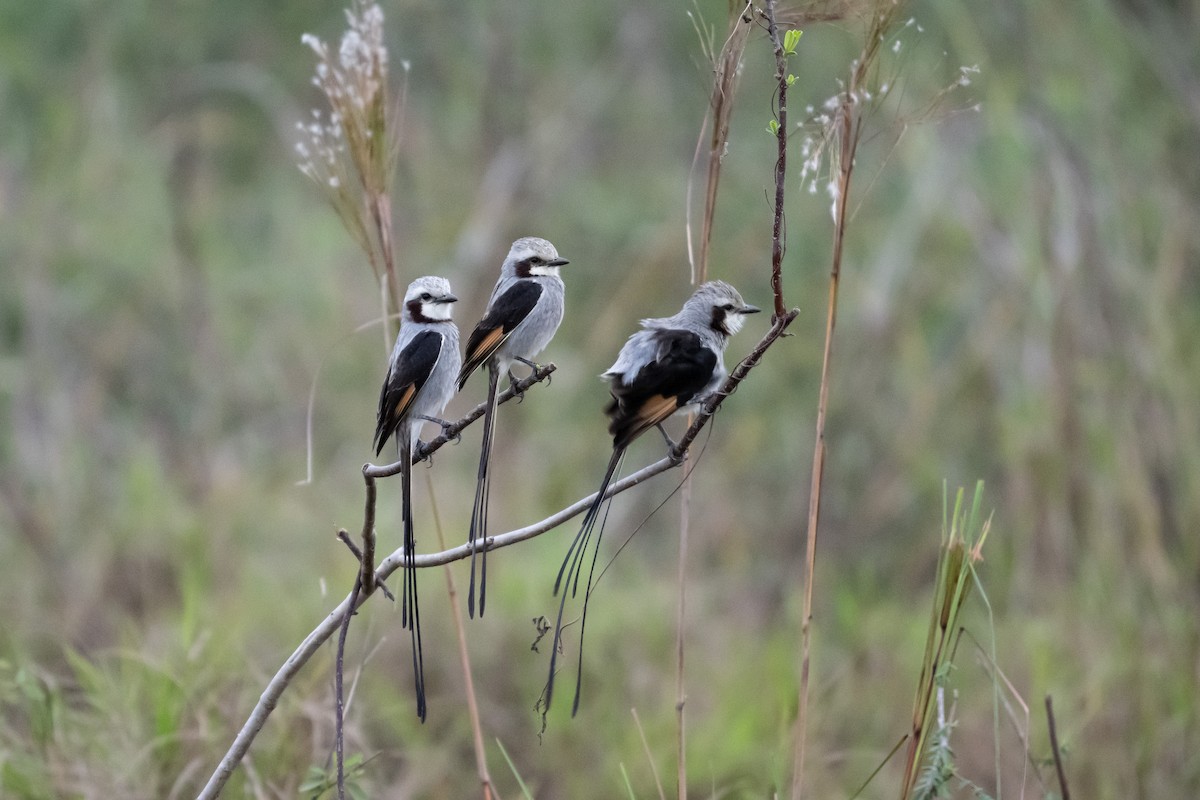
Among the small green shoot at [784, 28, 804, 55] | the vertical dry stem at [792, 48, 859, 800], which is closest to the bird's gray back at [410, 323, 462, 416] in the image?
the vertical dry stem at [792, 48, 859, 800]

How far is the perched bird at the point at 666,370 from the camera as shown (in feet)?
6.34

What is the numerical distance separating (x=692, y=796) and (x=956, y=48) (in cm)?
316

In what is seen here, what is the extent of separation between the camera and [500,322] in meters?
2.30

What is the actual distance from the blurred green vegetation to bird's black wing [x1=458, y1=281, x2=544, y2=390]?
1.65ft

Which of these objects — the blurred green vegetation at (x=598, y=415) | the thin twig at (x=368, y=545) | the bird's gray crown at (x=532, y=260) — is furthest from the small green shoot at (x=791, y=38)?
the thin twig at (x=368, y=545)

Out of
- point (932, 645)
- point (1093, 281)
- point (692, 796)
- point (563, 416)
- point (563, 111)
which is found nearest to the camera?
point (932, 645)

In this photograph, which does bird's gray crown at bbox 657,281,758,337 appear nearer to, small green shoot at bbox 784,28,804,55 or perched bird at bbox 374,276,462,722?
perched bird at bbox 374,276,462,722

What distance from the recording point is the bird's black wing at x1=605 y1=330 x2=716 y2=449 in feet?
6.38

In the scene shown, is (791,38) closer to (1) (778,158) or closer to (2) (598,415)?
(1) (778,158)

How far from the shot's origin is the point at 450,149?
811 centimetres

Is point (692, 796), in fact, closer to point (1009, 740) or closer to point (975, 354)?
point (1009, 740)

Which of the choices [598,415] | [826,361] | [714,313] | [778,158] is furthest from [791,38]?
[598,415]

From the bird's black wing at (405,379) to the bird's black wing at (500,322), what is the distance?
0.15 metres

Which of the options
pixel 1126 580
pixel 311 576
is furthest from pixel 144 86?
pixel 1126 580
